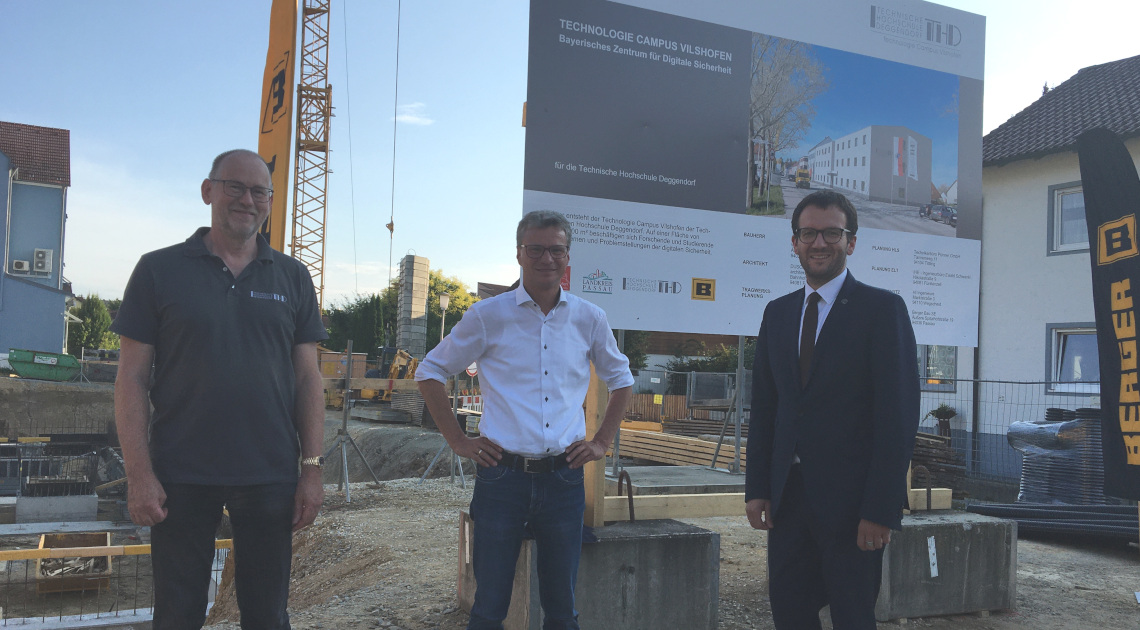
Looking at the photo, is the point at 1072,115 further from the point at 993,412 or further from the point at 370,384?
the point at 370,384

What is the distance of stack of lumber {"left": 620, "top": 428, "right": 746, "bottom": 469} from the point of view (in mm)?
8133

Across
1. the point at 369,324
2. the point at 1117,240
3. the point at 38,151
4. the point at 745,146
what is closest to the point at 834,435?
the point at 745,146

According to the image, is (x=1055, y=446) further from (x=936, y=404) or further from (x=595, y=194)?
(x=595, y=194)

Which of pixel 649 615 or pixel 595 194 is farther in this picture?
pixel 595 194

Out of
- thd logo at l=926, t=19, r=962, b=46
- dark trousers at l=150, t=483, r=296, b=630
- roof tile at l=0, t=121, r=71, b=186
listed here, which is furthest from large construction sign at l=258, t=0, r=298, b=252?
roof tile at l=0, t=121, r=71, b=186

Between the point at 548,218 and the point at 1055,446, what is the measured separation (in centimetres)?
800

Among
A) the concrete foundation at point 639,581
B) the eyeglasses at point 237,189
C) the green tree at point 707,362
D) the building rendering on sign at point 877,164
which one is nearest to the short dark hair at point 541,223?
the eyeglasses at point 237,189

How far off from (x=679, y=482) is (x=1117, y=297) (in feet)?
10.5

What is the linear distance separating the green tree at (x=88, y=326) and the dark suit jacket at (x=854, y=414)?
210ft

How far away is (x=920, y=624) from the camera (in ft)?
14.9

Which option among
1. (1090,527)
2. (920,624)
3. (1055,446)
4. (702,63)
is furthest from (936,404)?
(702,63)

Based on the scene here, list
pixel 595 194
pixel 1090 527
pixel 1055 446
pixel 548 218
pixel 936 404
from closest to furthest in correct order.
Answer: pixel 548 218, pixel 595 194, pixel 1090 527, pixel 1055 446, pixel 936 404

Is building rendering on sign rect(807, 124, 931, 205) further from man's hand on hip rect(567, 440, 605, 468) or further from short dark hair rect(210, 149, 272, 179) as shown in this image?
short dark hair rect(210, 149, 272, 179)

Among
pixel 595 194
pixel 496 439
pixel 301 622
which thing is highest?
pixel 595 194
